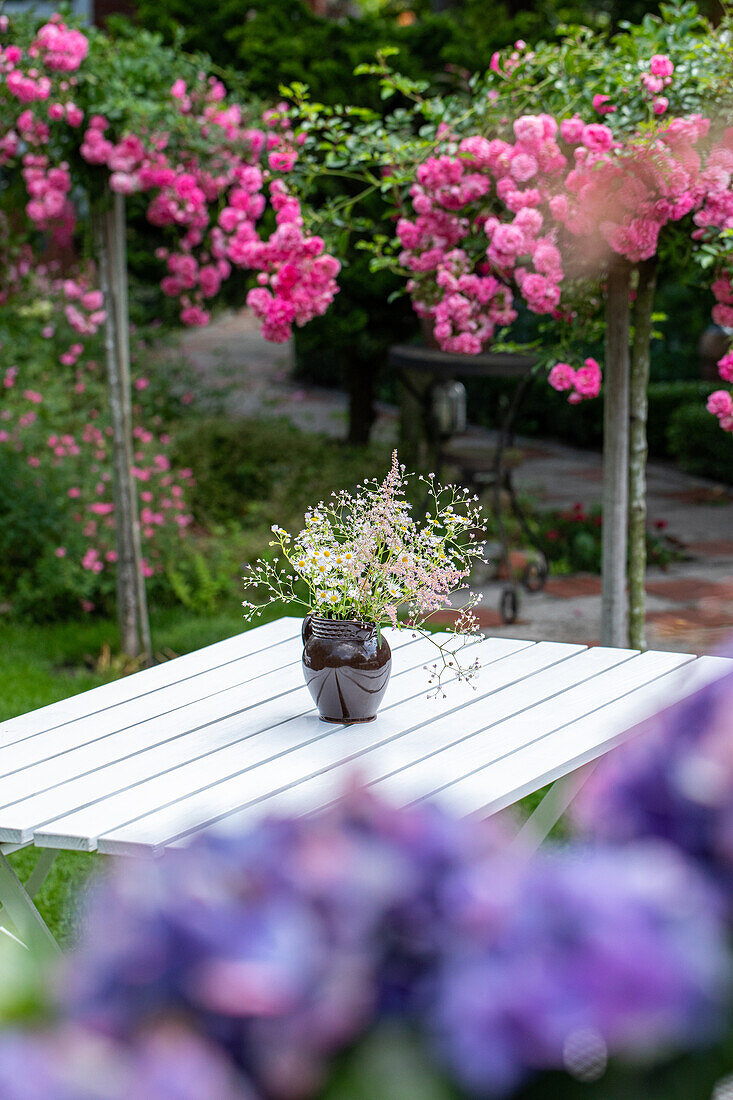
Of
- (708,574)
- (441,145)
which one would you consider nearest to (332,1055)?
(441,145)

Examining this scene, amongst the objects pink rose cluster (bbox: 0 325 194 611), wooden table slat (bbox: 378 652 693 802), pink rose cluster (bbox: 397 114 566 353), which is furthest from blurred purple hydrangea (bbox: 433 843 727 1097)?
pink rose cluster (bbox: 0 325 194 611)

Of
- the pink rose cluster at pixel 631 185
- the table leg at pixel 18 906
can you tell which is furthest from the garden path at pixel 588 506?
the table leg at pixel 18 906

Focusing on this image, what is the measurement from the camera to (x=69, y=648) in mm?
5176

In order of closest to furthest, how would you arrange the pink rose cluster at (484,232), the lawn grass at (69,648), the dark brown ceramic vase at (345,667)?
the dark brown ceramic vase at (345,667)
the pink rose cluster at (484,232)
the lawn grass at (69,648)

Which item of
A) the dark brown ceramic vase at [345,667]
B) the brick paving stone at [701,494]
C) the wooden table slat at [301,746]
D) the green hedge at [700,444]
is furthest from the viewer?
the green hedge at [700,444]

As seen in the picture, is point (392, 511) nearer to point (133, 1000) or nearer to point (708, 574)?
point (133, 1000)

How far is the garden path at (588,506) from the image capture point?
5539mm

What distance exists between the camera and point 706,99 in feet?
11.7

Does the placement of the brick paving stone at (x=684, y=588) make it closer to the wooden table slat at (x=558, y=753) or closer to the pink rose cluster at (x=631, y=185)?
the pink rose cluster at (x=631, y=185)

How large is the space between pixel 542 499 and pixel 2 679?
4396 mm

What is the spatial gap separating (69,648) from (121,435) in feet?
3.00

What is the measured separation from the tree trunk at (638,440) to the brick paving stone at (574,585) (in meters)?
2.00

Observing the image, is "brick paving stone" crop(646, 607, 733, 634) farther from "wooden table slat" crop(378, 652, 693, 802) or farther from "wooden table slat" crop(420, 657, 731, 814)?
"wooden table slat" crop(420, 657, 731, 814)

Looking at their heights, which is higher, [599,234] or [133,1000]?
[599,234]
